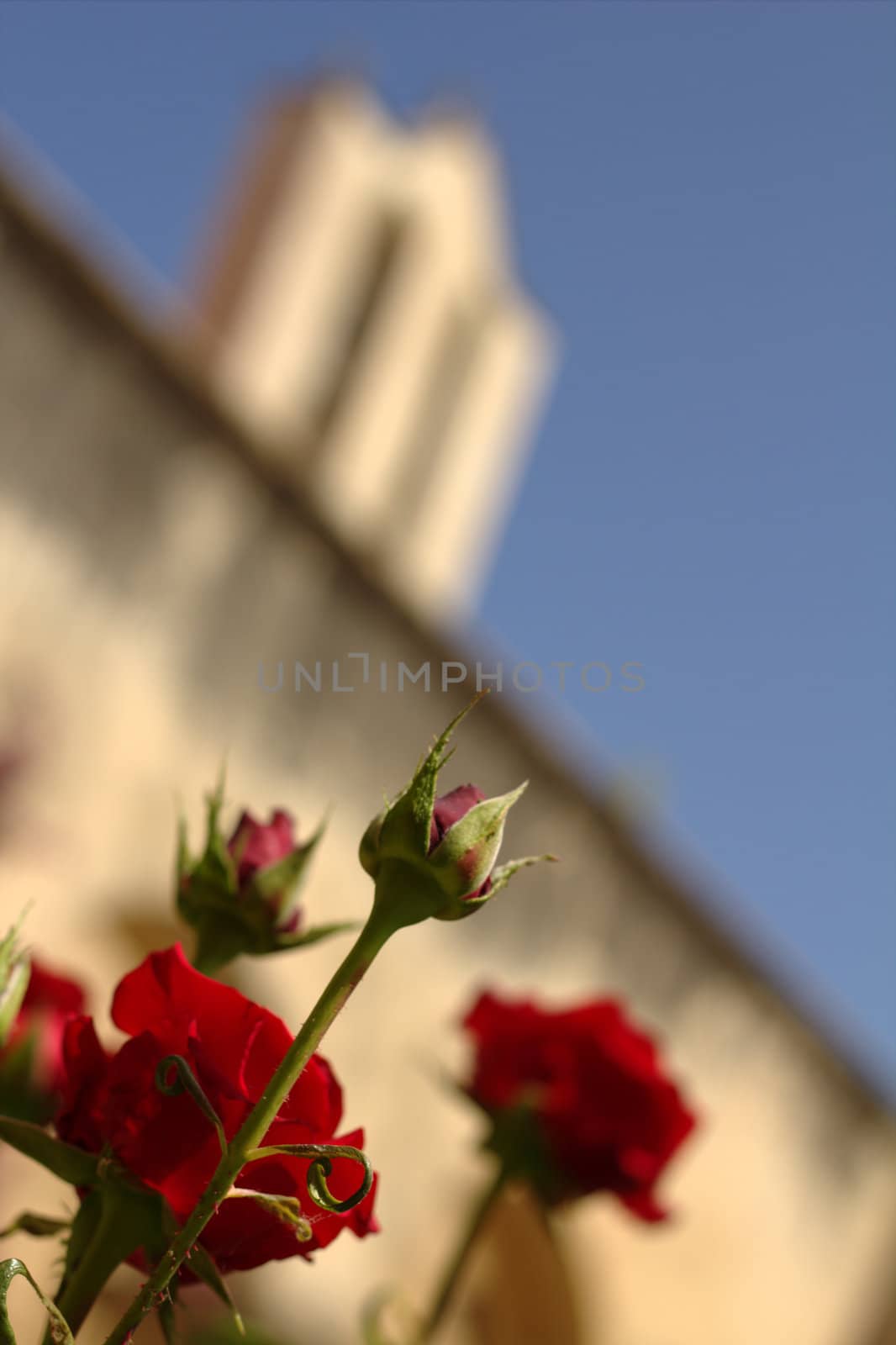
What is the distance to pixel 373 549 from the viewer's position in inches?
162

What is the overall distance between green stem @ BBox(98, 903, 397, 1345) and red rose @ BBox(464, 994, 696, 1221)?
1.88 feet

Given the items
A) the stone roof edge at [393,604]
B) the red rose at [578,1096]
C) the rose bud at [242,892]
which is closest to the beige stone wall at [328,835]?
the stone roof edge at [393,604]

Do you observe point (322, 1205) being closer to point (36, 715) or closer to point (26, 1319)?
point (26, 1319)

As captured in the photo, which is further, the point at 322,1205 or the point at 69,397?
the point at 69,397

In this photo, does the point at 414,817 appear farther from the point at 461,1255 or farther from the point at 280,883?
the point at 461,1255

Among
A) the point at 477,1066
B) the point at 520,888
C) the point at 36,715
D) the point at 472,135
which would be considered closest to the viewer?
the point at 477,1066

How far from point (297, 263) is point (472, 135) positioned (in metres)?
4.83

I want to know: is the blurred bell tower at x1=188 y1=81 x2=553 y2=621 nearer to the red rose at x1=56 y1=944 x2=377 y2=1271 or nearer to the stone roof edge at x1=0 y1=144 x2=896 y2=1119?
the stone roof edge at x1=0 y1=144 x2=896 y2=1119

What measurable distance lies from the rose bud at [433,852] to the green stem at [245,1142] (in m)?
0.03

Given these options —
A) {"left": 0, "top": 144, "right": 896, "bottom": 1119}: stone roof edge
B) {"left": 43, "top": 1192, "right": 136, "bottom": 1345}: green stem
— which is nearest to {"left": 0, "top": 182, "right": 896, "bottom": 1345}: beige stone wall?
{"left": 0, "top": 144, "right": 896, "bottom": 1119}: stone roof edge

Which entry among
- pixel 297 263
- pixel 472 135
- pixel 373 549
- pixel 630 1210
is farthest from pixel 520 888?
pixel 472 135

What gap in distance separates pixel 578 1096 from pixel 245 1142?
61 centimetres

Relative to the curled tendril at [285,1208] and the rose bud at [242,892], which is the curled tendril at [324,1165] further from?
the rose bud at [242,892]

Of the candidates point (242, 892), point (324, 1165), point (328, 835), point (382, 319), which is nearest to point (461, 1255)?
point (242, 892)
